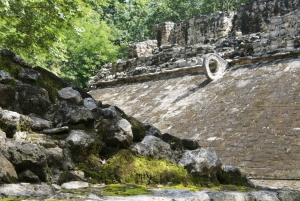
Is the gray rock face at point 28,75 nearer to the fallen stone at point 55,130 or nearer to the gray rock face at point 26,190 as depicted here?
the fallen stone at point 55,130

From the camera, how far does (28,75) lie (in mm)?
2891

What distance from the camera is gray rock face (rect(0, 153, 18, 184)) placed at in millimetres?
1945

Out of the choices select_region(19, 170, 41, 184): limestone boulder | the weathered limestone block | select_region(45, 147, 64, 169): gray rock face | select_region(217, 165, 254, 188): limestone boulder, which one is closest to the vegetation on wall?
the weathered limestone block

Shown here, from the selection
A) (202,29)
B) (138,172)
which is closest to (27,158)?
(138,172)

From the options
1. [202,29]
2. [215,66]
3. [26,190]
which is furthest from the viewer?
[202,29]

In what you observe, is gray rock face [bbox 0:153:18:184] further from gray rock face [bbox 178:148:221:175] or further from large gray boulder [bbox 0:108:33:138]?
gray rock face [bbox 178:148:221:175]

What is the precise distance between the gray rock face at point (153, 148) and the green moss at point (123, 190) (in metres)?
0.41

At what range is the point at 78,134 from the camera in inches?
101

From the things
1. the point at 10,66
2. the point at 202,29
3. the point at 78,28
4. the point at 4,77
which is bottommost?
the point at 4,77

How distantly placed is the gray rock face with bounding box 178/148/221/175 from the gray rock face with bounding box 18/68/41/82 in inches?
47.2

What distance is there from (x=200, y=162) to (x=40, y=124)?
3.67 ft

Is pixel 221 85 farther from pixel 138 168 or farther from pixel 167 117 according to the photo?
pixel 138 168

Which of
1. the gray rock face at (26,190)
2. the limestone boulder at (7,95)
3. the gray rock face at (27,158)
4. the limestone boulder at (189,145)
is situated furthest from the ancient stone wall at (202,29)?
the gray rock face at (26,190)

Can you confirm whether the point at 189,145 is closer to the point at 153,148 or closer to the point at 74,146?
the point at 153,148
